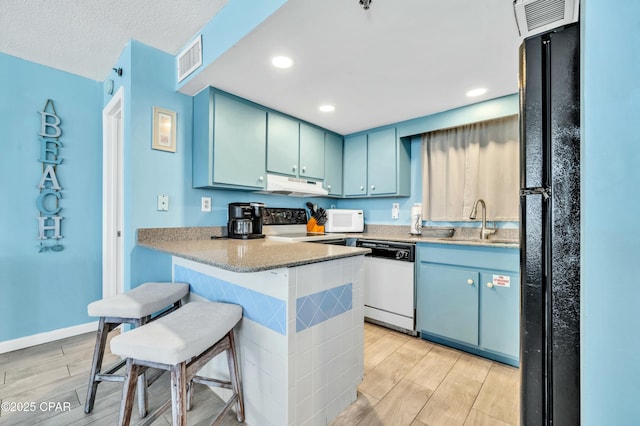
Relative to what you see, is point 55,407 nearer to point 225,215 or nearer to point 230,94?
point 225,215

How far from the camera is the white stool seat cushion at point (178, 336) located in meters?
0.96

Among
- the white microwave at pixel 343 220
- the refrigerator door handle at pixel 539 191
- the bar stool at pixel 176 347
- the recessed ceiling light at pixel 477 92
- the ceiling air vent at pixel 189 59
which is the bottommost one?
the bar stool at pixel 176 347

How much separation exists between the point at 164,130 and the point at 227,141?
18.9 inches

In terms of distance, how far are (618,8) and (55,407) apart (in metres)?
2.63

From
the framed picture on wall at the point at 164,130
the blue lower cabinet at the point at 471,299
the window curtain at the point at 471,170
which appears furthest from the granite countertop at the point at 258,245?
the framed picture on wall at the point at 164,130

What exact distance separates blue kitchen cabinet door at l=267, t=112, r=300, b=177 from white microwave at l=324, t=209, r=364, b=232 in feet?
2.14

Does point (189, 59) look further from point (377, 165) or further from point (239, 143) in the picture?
point (377, 165)

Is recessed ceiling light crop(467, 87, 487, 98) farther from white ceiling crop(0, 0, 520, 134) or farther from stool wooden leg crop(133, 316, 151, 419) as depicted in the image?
stool wooden leg crop(133, 316, 151, 419)

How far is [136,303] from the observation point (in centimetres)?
140

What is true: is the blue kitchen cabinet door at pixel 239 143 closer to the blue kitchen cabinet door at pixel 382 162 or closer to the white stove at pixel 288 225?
the white stove at pixel 288 225

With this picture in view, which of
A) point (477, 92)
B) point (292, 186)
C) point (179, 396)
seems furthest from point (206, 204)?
point (477, 92)

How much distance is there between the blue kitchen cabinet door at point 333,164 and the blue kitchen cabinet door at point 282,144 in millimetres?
474

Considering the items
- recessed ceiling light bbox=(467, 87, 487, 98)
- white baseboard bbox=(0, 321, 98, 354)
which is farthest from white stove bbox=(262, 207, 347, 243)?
white baseboard bbox=(0, 321, 98, 354)

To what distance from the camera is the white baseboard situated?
2076 mm
